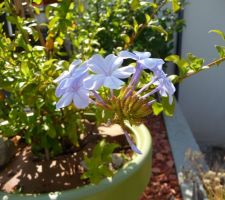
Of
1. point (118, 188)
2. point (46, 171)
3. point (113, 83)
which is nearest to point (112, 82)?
point (113, 83)

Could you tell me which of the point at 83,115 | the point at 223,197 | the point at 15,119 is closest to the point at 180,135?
the point at 223,197

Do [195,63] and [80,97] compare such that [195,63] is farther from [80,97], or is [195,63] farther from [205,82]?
[205,82]

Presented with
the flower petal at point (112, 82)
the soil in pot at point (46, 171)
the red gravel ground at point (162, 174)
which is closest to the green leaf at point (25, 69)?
the soil in pot at point (46, 171)

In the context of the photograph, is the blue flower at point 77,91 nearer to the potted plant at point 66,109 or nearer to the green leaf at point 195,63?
the potted plant at point 66,109

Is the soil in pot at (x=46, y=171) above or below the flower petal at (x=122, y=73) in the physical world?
below

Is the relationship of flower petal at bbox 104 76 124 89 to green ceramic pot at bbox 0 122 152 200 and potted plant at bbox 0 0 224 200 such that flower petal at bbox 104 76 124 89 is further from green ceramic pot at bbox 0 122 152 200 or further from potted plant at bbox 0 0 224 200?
green ceramic pot at bbox 0 122 152 200
